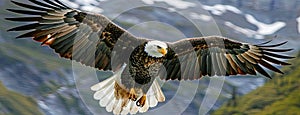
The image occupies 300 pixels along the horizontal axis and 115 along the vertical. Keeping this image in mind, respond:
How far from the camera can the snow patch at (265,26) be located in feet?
9.75

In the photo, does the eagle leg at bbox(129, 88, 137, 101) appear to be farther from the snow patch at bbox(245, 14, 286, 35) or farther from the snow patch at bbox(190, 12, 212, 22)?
the snow patch at bbox(245, 14, 286, 35)

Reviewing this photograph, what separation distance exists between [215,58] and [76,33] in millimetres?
471

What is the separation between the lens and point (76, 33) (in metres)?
2.19

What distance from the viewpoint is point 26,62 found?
288 centimetres

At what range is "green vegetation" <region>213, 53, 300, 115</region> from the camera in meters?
2.95

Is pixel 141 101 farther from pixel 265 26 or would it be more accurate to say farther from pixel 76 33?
pixel 265 26

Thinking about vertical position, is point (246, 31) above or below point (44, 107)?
above

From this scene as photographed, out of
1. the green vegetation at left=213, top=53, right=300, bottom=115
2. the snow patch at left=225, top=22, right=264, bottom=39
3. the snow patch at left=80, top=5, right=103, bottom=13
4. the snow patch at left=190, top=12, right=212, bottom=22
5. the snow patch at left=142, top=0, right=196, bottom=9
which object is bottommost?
the green vegetation at left=213, top=53, right=300, bottom=115

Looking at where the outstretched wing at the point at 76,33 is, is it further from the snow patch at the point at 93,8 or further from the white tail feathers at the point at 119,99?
the snow patch at the point at 93,8

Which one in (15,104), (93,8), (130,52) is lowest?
(15,104)

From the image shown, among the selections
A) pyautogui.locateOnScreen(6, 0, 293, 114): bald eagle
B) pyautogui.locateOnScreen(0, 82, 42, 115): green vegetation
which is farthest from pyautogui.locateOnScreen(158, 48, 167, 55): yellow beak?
pyautogui.locateOnScreen(0, 82, 42, 115): green vegetation

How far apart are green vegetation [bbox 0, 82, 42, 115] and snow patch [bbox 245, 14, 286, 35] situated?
98 cm

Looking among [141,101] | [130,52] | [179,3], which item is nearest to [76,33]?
[130,52]

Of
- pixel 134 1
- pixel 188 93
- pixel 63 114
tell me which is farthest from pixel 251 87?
pixel 63 114
